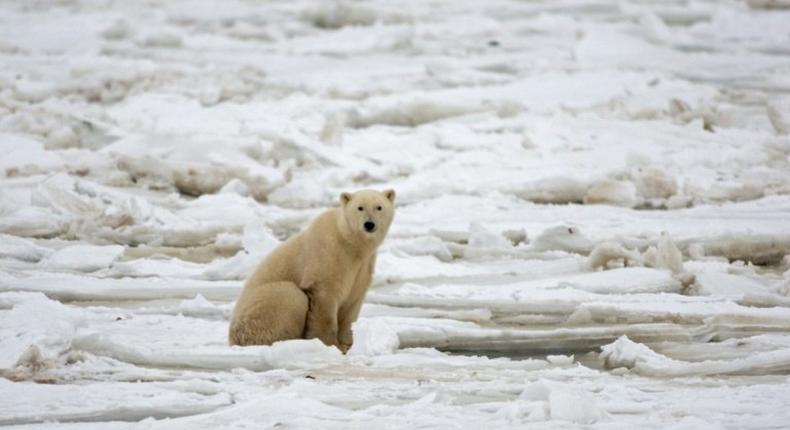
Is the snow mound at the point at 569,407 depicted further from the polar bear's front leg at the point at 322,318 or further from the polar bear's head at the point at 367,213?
the polar bear's head at the point at 367,213

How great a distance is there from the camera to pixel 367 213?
5207 mm

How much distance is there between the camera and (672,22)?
15562 millimetres

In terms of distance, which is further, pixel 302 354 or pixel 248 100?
pixel 248 100

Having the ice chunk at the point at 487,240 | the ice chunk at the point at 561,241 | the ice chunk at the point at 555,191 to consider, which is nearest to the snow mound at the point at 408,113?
the ice chunk at the point at 555,191

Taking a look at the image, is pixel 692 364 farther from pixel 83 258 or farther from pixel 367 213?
pixel 83 258

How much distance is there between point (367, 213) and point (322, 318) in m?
0.54

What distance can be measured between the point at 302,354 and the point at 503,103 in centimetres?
693

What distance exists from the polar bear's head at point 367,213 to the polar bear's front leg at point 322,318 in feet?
1.15

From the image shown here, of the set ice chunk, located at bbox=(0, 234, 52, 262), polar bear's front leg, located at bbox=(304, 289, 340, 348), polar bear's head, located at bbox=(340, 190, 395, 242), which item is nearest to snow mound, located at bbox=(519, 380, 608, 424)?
polar bear's front leg, located at bbox=(304, 289, 340, 348)

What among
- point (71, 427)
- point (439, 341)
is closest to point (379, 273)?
point (439, 341)

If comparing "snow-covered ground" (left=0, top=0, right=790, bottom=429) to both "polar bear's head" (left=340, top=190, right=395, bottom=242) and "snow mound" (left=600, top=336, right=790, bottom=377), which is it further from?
"polar bear's head" (left=340, top=190, right=395, bottom=242)

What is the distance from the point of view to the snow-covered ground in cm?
421

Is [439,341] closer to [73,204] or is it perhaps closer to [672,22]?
[73,204]

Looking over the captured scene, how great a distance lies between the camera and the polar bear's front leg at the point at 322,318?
198 inches
